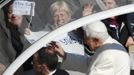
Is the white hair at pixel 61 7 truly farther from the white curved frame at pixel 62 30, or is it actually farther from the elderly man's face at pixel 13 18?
the elderly man's face at pixel 13 18

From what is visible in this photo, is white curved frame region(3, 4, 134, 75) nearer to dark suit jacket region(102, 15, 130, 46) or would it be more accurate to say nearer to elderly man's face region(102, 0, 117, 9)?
elderly man's face region(102, 0, 117, 9)

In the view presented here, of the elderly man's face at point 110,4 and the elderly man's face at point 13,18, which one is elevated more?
the elderly man's face at point 110,4

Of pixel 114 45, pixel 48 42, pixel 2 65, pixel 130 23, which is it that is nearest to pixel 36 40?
pixel 48 42

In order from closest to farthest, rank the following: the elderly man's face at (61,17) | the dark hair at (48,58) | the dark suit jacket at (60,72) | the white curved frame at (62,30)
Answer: the white curved frame at (62,30)
the elderly man's face at (61,17)
the dark hair at (48,58)
the dark suit jacket at (60,72)

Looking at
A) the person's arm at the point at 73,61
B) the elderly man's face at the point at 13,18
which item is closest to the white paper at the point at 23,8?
the elderly man's face at the point at 13,18

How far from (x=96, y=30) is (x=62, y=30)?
34 centimetres

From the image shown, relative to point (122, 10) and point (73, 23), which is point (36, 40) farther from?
point (122, 10)

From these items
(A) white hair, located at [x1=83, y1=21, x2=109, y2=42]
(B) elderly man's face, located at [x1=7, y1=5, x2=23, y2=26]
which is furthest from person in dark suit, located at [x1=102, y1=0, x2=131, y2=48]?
(B) elderly man's face, located at [x1=7, y1=5, x2=23, y2=26]

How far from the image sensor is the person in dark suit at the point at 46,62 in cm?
430

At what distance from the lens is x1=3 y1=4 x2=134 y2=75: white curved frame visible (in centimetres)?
388

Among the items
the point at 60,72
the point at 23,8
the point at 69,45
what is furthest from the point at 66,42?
the point at 23,8

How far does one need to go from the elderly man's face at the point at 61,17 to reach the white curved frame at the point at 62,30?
0.06 m

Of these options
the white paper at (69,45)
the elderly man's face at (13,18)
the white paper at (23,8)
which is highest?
the white paper at (23,8)

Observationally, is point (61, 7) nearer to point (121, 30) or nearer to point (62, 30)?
point (62, 30)
